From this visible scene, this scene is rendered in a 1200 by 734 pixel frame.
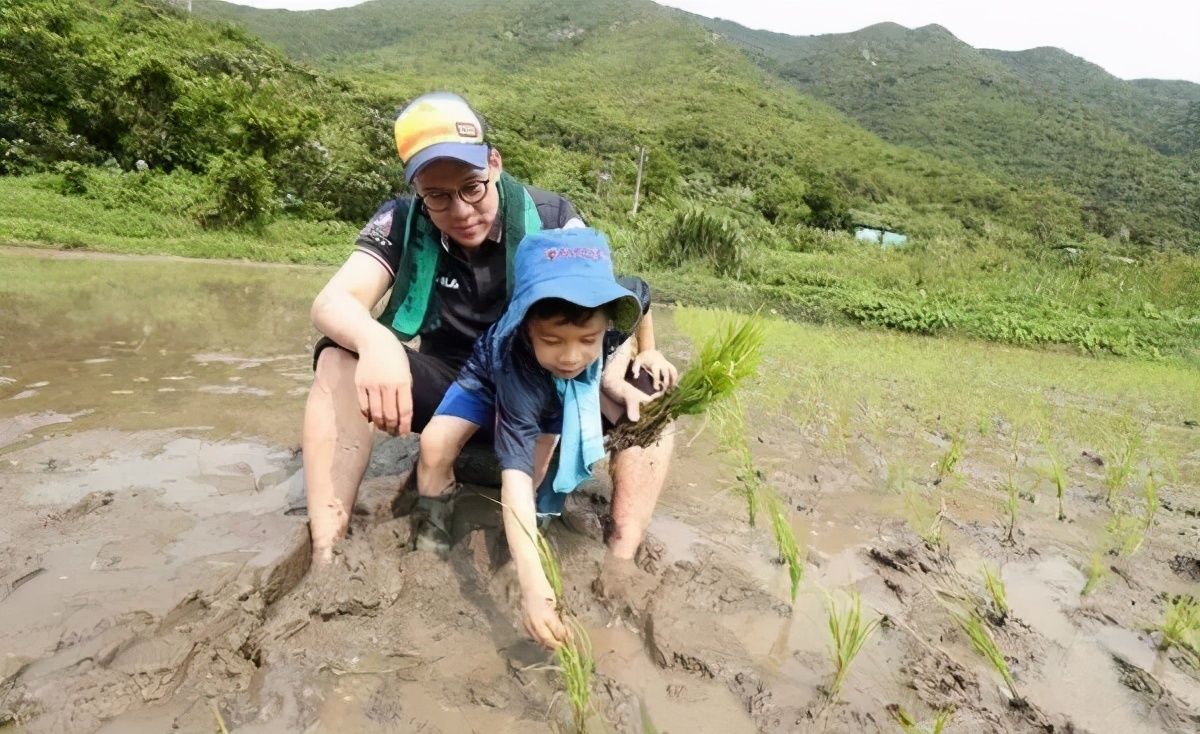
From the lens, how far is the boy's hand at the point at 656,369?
2.18 meters

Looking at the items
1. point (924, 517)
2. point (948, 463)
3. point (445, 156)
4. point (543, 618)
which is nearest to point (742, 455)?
point (924, 517)

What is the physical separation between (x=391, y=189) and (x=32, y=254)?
8423 millimetres

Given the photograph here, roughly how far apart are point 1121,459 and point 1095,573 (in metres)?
1.81

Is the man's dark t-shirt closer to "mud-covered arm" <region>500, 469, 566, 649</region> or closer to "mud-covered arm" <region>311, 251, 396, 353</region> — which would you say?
"mud-covered arm" <region>311, 251, 396, 353</region>

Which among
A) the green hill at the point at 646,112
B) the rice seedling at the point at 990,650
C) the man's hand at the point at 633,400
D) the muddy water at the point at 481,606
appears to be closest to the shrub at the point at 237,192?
the muddy water at the point at 481,606

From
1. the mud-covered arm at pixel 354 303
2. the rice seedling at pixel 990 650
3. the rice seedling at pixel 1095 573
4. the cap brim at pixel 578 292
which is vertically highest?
the cap brim at pixel 578 292

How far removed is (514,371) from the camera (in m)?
1.83

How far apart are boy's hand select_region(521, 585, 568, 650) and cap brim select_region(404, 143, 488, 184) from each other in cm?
109

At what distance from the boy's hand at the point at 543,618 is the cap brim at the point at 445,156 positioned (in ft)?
3.58

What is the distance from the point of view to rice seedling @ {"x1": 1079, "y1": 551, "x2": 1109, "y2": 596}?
210 centimetres

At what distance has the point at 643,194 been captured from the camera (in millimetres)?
30922

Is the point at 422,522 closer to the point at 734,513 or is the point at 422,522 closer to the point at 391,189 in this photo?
the point at 734,513

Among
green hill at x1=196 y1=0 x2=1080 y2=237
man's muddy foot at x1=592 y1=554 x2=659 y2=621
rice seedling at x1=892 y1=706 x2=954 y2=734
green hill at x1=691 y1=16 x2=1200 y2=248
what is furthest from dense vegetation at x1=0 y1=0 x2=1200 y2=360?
rice seedling at x1=892 y1=706 x2=954 y2=734

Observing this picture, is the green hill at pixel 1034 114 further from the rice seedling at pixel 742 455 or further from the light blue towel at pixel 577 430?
the light blue towel at pixel 577 430
